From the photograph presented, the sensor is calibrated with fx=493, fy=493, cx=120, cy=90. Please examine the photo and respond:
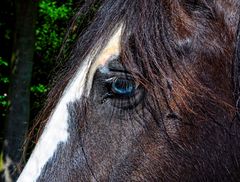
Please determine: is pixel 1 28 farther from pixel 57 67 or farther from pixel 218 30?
pixel 218 30

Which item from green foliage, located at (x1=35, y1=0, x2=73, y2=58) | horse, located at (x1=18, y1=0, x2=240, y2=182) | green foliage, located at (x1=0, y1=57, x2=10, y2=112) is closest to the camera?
horse, located at (x1=18, y1=0, x2=240, y2=182)

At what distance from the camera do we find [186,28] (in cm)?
220

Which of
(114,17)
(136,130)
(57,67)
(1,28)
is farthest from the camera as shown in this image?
(1,28)

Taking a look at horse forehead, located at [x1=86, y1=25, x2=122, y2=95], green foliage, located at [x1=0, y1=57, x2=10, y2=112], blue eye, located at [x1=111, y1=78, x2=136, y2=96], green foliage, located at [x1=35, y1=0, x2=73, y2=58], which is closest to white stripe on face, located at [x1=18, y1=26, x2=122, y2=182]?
horse forehead, located at [x1=86, y1=25, x2=122, y2=95]

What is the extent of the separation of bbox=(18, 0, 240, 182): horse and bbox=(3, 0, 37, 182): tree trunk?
18.9ft

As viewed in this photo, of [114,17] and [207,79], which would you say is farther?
[114,17]

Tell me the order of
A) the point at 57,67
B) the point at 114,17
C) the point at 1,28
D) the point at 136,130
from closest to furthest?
the point at 136,130 < the point at 114,17 < the point at 57,67 < the point at 1,28

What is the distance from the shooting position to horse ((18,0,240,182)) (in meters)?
2.14

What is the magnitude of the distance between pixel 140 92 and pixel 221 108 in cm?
36

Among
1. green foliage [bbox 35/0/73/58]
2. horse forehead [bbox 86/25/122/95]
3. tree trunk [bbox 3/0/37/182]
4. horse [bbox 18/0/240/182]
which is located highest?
green foliage [bbox 35/0/73/58]

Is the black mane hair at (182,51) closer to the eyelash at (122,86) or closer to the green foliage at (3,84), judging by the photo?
the eyelash at (122,86)

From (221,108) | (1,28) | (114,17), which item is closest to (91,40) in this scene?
(114,17)

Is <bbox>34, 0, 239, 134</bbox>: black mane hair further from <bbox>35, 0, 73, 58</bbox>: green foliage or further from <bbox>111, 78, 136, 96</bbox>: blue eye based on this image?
<bbox>35, 0, 73, 58</bbox>: green foliage

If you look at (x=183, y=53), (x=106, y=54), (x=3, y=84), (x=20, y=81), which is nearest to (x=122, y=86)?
A: (x=106, y=54)
